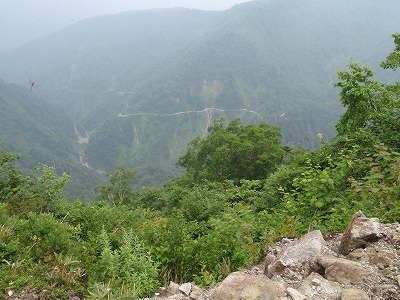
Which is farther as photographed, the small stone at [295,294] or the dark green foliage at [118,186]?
the dark green foliage at [118,186]

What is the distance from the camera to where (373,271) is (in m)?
3.49

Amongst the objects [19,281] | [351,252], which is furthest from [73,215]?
[351,252]

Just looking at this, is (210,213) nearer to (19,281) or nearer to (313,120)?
(19,281)

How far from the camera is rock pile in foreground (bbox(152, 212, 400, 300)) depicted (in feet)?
10.8

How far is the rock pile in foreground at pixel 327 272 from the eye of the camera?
10.8 ft

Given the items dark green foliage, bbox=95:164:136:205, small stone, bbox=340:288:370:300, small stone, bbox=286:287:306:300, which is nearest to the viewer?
small stone, bbox=340:288:370:300

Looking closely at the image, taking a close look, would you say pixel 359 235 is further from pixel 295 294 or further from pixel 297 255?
pixel 295 294

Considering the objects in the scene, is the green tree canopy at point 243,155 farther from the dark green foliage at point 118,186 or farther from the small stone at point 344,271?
the small stone at point 344,271

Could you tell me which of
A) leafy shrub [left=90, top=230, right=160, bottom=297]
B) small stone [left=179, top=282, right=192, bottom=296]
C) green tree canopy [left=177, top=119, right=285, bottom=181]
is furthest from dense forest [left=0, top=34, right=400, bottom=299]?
green tree canopy [left=177, top=119, right=285, bottom=181]

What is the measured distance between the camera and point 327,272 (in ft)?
11.8

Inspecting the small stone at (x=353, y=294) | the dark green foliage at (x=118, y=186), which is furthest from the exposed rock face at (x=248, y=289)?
the dark green foliage at (x=118, y=186)

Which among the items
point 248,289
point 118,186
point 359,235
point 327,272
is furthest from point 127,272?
point 118,186

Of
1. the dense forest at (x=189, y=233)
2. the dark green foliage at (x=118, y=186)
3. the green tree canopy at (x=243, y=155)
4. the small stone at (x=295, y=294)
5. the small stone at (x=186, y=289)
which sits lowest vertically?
the dark green foliage at (x=118, y=186)

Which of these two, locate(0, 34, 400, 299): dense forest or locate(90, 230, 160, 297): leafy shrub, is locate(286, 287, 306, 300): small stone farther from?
locate(90, 230, 160, 297): leafy shrub
